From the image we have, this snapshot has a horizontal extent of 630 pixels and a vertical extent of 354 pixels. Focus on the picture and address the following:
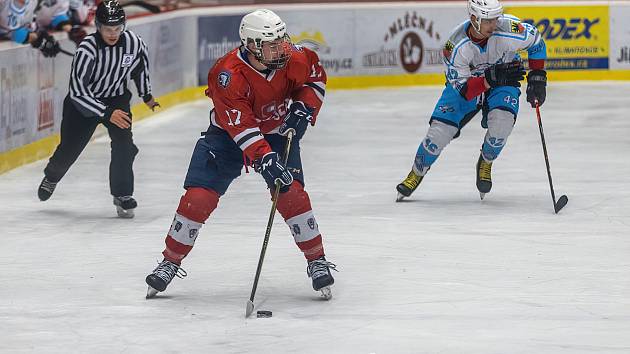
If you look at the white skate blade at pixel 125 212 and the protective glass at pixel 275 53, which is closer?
the protective glass at pixel 275 53

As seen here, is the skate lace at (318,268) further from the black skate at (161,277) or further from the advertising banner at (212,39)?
the advertising banner at (212,39)

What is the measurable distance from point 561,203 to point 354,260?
7.25ft

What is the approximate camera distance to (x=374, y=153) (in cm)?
1279

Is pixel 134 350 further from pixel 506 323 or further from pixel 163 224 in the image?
pixel 163 224

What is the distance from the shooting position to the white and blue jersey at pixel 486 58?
9.57 m

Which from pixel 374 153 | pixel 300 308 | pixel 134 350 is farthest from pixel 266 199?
pixel 134 350

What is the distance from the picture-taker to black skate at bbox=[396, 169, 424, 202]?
1003 centimetres

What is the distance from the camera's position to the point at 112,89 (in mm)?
9508

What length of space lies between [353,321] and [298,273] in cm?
117

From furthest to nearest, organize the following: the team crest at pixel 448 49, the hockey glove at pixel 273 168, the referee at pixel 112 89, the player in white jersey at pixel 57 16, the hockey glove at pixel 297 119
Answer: the player in white jersey at pixel 57 16 < the team crest at pixel 448 49 < the referee at pixel 112 89 < the hockey glove at pixel 297 119 < the hockey glove at pixel 273 168

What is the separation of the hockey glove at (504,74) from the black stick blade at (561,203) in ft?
2.65

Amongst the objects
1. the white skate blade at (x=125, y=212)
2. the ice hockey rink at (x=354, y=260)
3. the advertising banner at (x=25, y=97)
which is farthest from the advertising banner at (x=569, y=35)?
the white skate blade at (x=125, y=212)

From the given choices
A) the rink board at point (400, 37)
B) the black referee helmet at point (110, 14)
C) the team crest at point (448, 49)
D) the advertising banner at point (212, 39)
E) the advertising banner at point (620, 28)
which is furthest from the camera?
the advertising banner at point (620, 28)

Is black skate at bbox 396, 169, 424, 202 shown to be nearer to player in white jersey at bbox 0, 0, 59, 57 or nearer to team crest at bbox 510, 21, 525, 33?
team crest at bbox 510, 21, 525, 33
